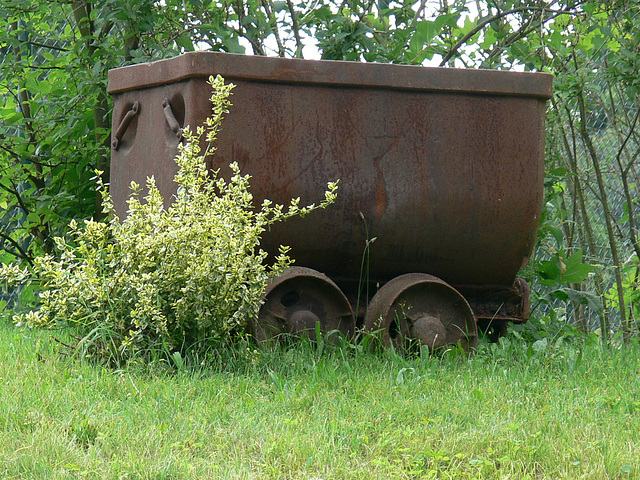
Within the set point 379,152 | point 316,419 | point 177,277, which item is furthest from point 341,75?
point 316,419

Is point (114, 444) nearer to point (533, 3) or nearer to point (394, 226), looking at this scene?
point (394, 226)

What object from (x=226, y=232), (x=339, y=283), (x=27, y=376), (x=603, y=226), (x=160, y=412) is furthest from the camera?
(x=603, y=226)

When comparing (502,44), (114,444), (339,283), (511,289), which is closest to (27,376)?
(114,444)

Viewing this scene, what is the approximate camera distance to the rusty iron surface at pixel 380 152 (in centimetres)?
349

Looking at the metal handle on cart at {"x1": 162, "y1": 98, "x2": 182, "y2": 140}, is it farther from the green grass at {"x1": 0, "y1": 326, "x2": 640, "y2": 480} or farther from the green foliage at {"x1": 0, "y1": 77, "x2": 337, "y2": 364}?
the green grass at {"x1": 0, "y1": 326, "x2": 640, "y2": 480}

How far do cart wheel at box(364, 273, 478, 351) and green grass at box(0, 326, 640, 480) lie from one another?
186 mm

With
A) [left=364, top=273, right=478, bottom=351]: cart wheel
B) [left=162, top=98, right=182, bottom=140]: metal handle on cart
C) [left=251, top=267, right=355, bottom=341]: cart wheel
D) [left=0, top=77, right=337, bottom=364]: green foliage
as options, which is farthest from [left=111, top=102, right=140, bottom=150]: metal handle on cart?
[left=364, top=273, right=478, bottom=351]: cart wheel

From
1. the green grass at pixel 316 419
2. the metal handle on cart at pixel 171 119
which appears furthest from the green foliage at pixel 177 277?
the metal handle on cart at pixel 171 119

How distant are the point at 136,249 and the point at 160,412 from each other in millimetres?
855

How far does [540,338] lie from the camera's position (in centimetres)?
435

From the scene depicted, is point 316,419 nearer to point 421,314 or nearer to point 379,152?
point 421,314

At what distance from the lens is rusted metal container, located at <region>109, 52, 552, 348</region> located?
3.49 meters

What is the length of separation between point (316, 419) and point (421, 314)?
1.26 m

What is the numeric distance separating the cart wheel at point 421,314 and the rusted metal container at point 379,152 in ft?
0.24
